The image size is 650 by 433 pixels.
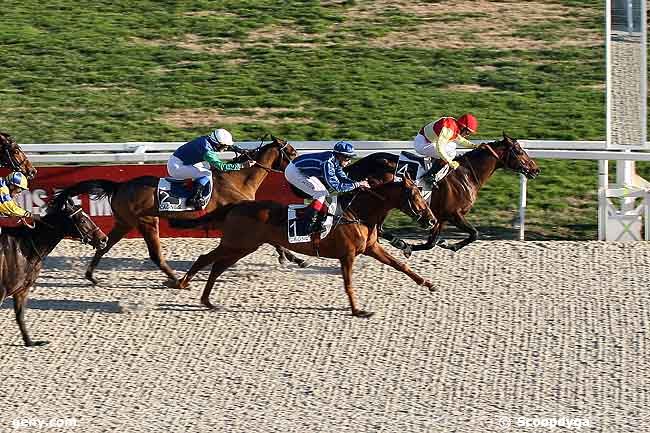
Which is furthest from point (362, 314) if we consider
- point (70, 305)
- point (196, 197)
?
point (70, 305)

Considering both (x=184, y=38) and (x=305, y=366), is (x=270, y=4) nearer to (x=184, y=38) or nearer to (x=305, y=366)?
(x=184, y=38)

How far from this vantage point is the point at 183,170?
40.8 ft

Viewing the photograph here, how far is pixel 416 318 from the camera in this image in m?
11.8

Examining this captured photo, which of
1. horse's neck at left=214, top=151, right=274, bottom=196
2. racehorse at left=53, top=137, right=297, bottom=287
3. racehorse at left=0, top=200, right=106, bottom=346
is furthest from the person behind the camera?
horse's neck at left=214, top=151, right=274, bottom=196

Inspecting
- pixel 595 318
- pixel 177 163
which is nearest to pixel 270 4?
pixel 177 163

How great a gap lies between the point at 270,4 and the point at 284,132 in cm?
495

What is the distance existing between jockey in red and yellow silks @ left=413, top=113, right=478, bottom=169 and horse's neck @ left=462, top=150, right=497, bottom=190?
0.22m

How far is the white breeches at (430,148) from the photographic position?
13023mm

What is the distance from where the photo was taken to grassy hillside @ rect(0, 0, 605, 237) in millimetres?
17484

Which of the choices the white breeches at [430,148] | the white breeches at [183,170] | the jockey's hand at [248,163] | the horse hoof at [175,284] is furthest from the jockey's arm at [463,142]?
the horse hoof at [175,284]

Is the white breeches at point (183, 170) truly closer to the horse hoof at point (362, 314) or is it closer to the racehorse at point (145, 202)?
the racehorse at point (145, 202)

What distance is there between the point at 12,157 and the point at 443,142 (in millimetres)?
4015

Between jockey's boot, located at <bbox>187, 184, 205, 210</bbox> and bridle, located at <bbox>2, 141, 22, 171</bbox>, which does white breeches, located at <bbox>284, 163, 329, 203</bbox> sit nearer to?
jockey's boot, located at <bbox>187, 184, 205, 210</bbox>

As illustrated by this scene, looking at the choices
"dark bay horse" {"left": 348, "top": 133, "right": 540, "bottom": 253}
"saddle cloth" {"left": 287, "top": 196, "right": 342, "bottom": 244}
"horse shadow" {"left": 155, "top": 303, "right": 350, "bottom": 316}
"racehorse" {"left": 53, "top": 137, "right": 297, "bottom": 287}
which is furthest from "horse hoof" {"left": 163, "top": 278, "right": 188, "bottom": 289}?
"dark bay horse" {"left": 348, "top": 133, "right": 540, "bottom": 253}
